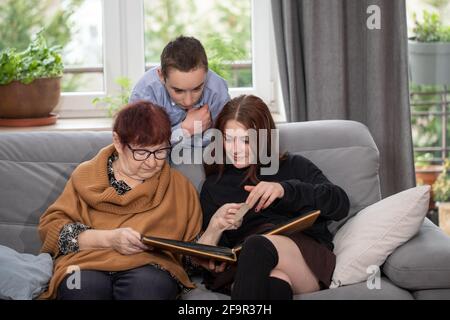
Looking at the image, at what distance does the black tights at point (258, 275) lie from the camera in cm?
220

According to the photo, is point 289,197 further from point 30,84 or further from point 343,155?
point 30,84

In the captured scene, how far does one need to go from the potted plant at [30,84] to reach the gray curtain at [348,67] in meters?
1.07

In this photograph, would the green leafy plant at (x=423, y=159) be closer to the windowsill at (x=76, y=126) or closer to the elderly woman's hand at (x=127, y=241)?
the windowsill at (x=76, y=126)

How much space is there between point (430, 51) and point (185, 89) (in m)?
1.64

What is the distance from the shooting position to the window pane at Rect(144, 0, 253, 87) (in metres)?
3.92

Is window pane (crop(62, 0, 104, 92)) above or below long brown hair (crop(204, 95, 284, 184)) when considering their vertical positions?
above

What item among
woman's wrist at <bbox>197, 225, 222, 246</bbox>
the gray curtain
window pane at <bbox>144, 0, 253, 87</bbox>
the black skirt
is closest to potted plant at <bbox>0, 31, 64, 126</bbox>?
window pane at <bbox>144, 0, 253, 87</bbox>

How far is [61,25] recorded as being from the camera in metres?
3.93

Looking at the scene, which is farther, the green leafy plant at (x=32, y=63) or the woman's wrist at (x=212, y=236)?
the green leafy plant at (x=32, y=63)

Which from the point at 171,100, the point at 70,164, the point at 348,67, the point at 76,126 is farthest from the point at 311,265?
the point at 76,126

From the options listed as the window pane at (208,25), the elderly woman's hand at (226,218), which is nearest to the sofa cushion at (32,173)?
the elderly woman's hand at (226,218)

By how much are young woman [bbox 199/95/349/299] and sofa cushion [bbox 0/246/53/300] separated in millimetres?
504

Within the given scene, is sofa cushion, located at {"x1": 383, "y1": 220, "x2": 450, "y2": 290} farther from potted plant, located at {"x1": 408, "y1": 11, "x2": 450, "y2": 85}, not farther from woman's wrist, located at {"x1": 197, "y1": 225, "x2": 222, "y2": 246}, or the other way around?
potted plant, located at {"x1": 408, "y1": 11, "x2": 450, "y2": 85}

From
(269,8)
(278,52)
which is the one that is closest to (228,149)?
(278,52)
